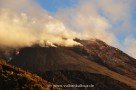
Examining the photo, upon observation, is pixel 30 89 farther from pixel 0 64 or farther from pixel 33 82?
pixel 0 64

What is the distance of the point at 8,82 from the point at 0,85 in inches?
50.0

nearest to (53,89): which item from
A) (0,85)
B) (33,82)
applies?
(33,82)

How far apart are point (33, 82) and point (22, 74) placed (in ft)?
7.22

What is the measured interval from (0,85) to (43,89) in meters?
6.18

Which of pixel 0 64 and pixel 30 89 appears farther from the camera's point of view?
pixel 0 64

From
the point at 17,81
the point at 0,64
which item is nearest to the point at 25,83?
the point at 17,81

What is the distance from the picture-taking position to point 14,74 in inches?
2149

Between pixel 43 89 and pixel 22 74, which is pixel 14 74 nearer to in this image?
pixel 22 74

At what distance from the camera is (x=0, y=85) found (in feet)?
177

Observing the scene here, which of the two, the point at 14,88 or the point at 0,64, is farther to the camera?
the point at 0,64

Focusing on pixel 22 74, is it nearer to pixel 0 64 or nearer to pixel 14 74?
pixel 14 74

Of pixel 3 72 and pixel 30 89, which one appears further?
pixel 3 72

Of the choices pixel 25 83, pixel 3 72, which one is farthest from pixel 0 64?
pixel 25 83

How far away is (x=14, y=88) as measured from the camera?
2055 inches
